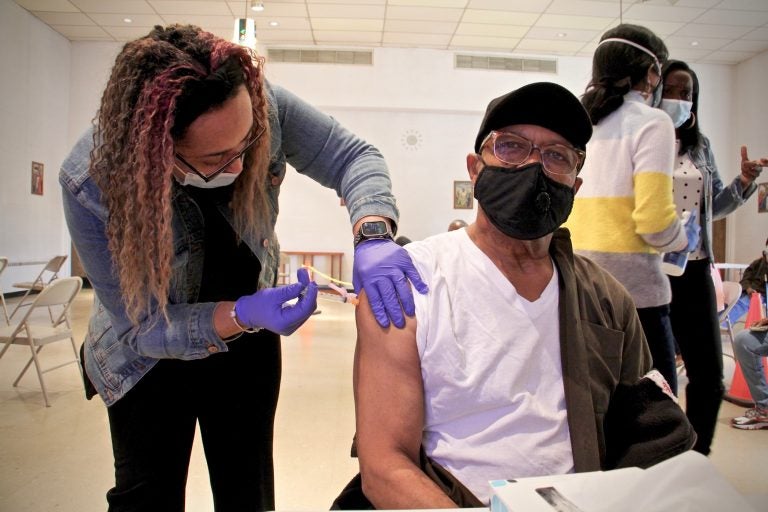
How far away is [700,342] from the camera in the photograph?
6.21ft

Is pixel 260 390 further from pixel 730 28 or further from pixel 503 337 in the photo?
pixel 730 28

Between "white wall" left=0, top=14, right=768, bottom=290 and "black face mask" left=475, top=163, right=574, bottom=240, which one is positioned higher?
"white wall" left=0, top=14, right=768, bottom=290

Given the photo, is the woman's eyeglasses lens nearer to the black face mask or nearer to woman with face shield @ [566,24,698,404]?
the black face mask

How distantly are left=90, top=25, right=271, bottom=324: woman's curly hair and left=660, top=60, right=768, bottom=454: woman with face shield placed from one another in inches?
66.8

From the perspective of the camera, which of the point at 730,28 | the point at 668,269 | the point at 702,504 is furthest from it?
the point at 730,28

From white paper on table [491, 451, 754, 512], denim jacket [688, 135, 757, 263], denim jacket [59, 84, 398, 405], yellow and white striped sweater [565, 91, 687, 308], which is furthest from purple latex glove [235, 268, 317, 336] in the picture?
denim jacket [688, 135, 757, 263]

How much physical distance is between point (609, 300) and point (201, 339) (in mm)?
929

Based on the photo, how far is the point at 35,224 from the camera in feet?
26.4

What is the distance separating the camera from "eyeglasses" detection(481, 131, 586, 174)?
111 cm

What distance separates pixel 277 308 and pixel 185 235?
0.29 m

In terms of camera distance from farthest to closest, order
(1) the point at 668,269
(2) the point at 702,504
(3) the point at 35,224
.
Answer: (3) the point at 35,224 < (1) the point at 668,269 < (2) the point at 702,504

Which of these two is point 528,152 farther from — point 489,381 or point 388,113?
point 388,113

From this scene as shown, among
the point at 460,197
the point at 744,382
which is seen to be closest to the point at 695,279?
the point at 744,382

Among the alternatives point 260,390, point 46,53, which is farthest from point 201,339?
point 46,53
